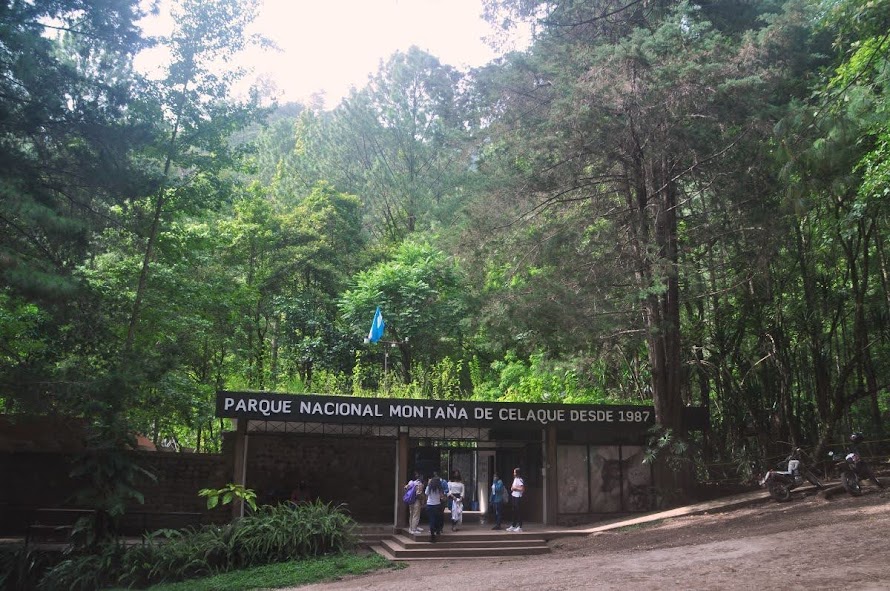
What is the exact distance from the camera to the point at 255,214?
28391 millimetres

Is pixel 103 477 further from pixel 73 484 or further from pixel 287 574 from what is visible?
pixel 73 484

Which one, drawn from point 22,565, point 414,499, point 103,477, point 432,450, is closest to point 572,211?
point 432,450

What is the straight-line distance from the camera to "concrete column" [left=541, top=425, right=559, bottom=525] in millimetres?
17516

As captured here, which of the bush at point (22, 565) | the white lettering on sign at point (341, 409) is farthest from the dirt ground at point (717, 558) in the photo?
the bush at point (22, 565)

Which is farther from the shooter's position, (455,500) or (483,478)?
(483,478)

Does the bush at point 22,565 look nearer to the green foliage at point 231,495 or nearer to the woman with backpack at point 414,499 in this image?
the green foliage at point 231,495

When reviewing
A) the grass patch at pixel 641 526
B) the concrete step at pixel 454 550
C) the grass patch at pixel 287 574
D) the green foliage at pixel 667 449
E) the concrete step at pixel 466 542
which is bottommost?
the grass patch at pixel 287 574

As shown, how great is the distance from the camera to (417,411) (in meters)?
16.6

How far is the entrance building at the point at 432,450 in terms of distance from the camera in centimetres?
1647

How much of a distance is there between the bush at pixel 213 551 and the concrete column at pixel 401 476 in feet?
6.40

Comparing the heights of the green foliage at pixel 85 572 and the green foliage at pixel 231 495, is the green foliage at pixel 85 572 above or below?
below

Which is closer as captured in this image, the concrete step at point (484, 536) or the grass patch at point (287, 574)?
the grass patch at point (287, 574)

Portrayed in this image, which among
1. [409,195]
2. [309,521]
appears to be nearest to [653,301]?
[309,521]

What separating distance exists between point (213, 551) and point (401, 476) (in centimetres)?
468
